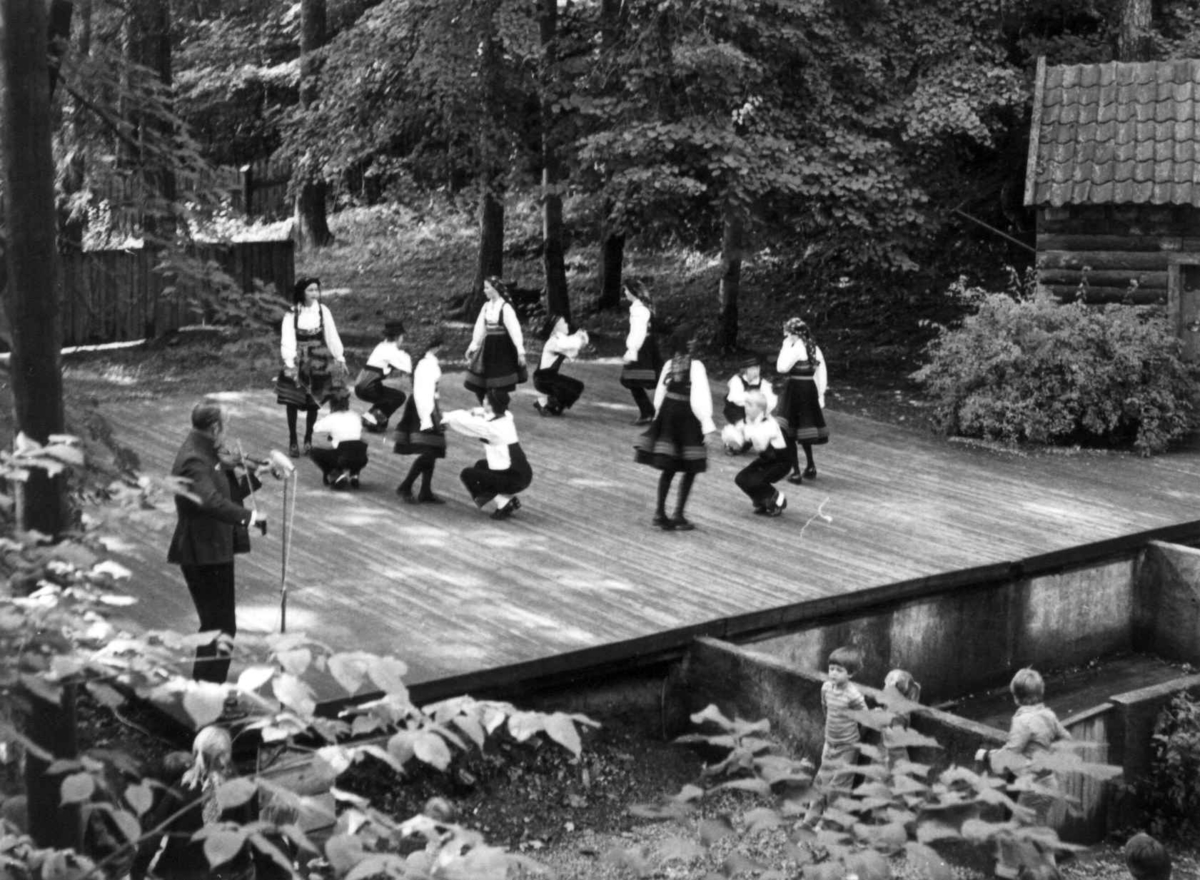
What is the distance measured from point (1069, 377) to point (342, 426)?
7.83 meters

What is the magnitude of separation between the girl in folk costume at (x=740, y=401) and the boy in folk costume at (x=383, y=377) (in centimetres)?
308

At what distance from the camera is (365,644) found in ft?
34.4

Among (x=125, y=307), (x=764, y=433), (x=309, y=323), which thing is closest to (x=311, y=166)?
(x=125, y=307)

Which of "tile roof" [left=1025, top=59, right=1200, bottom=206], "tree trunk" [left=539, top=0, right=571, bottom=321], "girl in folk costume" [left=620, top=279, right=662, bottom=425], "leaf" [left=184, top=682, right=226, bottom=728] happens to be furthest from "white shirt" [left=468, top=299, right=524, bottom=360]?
"leaf" [left=184, top=682, right=226, bottom=728]

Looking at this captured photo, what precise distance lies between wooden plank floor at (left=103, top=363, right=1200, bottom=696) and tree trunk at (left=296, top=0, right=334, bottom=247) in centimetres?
556

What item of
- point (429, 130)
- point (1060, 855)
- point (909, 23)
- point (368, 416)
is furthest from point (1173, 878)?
point (429, 130)

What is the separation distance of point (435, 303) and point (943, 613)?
1503 cm

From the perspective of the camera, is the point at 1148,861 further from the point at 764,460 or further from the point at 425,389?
the point at 425,389

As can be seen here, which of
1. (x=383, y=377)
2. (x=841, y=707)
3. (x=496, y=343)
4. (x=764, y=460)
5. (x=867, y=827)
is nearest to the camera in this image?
(x=867, y=827)

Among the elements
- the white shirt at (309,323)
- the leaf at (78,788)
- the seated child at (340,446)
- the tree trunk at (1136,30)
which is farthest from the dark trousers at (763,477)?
the leaf at (78,788)

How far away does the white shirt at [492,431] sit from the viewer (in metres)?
13.5

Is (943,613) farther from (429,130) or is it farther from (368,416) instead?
(429,130)

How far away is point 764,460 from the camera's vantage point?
46.4 ft

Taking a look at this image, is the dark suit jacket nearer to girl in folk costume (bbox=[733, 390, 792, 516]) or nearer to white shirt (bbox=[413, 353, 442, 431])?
white shirt (bbox=[413, 353, 442, 431])
